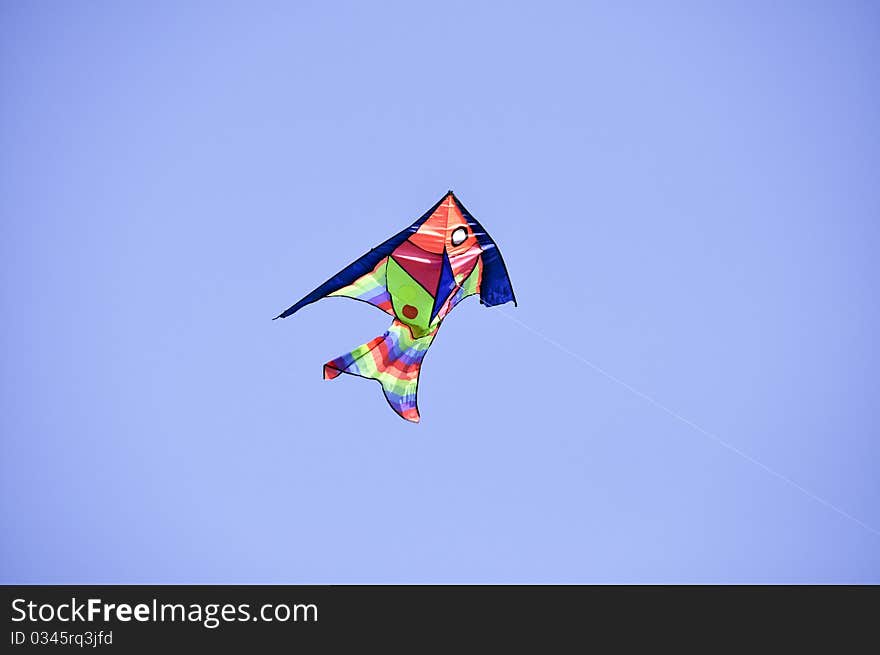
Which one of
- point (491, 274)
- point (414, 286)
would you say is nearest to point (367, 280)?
point (414, 286)

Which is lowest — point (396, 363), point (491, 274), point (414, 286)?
point (396, 363)

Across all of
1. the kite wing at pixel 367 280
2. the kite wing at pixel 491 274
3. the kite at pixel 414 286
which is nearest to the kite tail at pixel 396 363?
the kite at pixel 414 286

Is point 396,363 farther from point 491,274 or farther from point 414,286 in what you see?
point 491,274

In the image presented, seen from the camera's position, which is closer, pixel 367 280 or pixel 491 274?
pixel 367 280

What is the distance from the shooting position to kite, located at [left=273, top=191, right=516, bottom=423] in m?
12.7

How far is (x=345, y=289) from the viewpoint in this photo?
13.1m

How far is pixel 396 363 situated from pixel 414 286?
4.08 feet

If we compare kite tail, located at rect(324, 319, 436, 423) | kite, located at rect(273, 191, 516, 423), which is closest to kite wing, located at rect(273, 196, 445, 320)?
kite, located at rect(273, 191, 516, 423)

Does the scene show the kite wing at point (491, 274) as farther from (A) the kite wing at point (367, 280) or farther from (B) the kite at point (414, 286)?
(A) the kite wing at point (367, 280)

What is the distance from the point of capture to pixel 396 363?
1387 centimetres
